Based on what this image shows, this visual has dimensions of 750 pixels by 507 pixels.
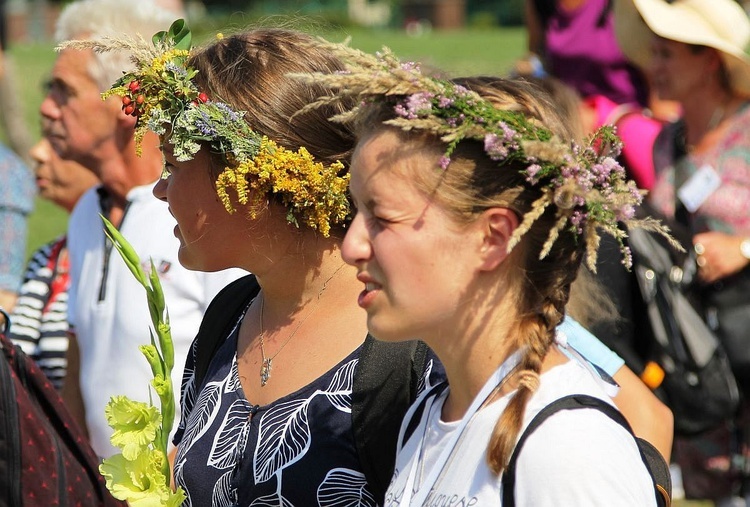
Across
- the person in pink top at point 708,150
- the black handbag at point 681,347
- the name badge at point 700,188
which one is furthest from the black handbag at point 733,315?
the name badge at point 700,188

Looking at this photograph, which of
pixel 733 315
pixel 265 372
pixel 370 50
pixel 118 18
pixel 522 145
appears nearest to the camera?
pixel 522 145

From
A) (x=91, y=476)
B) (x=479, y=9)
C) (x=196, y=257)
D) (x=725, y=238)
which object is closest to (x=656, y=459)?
(x=196, y=257)

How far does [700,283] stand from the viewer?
4613 millimetres

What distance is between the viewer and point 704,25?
16.9ft

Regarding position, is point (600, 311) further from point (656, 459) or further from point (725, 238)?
point (725, 238)

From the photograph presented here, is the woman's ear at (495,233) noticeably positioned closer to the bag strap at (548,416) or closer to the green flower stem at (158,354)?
the bag strap at (548,416)

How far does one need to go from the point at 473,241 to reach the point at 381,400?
0.48m

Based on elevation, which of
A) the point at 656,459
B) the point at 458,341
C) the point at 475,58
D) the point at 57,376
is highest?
the point at 458,341

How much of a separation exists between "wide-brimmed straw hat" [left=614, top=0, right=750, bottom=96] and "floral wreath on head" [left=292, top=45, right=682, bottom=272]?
3455 millimetres

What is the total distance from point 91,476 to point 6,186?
2.61m

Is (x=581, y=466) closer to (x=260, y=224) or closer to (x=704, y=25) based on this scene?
(x=260, y=224)

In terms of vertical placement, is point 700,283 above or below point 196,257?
below

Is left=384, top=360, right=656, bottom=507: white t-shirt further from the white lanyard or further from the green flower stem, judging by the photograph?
the green flower stem

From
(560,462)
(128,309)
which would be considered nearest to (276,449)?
(560,462)
